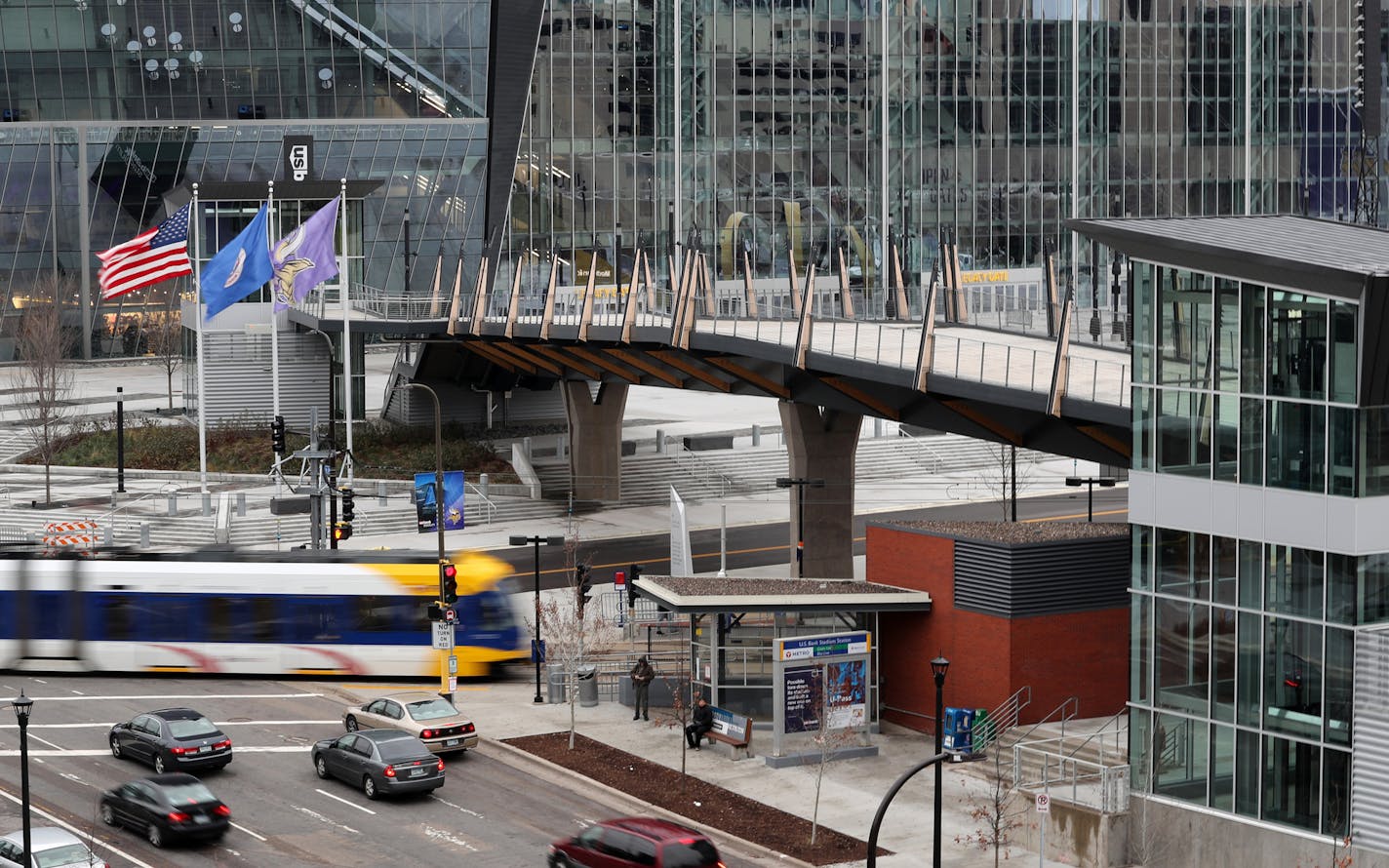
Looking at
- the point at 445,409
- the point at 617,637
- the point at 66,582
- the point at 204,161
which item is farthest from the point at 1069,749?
the point at 204,161

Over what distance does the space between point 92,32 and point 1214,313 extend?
295 ft

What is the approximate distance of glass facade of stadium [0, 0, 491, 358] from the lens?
111562 millimetres

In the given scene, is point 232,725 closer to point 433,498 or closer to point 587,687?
point 587,687

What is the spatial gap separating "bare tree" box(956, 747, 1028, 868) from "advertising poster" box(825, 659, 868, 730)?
12.7ft

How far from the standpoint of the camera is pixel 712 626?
44.7 m

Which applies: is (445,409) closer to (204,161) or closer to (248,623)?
(204,161)

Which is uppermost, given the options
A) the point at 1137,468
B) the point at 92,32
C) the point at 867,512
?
the point at 92,32

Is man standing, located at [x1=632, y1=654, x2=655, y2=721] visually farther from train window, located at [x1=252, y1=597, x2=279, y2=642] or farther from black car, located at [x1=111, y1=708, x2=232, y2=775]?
black car, located at [x1=111, y1=708, x2=232, y2=775]

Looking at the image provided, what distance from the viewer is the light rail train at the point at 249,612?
162 feet

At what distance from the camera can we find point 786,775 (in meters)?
41.9

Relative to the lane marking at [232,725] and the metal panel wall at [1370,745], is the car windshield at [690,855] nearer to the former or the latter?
the metal panel wall at [1370,745]

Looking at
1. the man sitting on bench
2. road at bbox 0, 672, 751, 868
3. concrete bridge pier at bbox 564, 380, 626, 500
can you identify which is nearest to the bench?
the man sitting on bench

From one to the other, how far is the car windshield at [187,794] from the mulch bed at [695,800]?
27.0 feet

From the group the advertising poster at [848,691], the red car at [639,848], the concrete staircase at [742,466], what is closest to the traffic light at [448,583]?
the advertising poster at [848,691]
